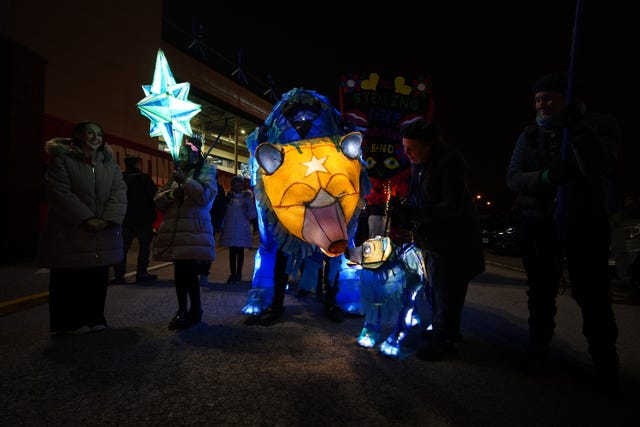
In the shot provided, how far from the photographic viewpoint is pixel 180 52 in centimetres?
1441

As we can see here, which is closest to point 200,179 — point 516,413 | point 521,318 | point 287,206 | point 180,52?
point 287,206

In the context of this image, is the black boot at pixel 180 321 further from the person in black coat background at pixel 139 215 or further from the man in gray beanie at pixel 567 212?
the man in gray beanie at pixel 567 212

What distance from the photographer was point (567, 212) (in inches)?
82.0

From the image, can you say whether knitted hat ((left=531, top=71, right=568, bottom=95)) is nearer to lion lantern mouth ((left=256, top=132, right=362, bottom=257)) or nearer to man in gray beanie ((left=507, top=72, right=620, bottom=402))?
man in gray beanie ((left=507, top=72, right=620, bottom=402))

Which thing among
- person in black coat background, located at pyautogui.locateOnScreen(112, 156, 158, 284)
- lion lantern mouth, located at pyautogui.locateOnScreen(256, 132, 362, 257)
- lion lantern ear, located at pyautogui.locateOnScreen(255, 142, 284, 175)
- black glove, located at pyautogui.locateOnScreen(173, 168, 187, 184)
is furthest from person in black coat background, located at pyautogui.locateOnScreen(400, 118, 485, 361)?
Result: person in black coat background, located at pyautogui.locateOnScreen(112, 156, 158, 284)

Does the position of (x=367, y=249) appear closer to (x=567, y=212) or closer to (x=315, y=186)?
(x=315, y=186)

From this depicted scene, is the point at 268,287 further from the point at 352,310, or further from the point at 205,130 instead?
the point at 205,130

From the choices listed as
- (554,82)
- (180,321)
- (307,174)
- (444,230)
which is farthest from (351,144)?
(180,321)

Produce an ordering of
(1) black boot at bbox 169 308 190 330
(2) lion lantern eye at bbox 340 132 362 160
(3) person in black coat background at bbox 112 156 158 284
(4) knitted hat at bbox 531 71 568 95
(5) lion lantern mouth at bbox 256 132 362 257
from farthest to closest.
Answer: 1. (3) person in black coat background at bbox 112 156 158 284
2. (1) black boot at bbox 169 308 190 330
3. (2) lion lantern eye at bbox 340 132 362 160
4. (5) lion lantern mouth at bbox 256 132 362 257
5. (4) knitted hat at bbox 531 71 568 95

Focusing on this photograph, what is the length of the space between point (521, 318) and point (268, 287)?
2579 millimetres

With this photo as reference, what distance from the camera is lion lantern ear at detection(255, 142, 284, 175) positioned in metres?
2.50

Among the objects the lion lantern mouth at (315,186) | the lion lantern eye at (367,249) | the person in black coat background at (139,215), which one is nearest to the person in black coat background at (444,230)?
the lion lantern eye at (367,249)

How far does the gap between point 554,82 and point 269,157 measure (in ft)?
6.31

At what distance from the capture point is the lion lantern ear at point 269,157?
2.50 metres
